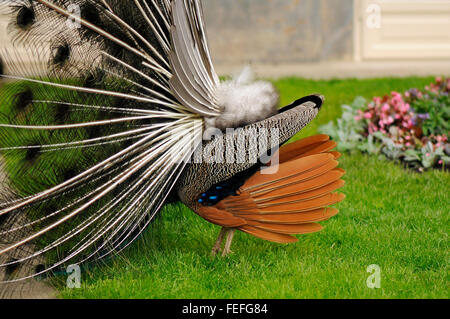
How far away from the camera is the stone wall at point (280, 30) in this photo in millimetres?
11852

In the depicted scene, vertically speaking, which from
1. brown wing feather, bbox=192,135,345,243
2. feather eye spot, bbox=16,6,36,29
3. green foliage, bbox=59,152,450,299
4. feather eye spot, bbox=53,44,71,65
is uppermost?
feather eye spot, bbox=16,6,36,29

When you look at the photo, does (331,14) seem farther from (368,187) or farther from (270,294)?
(270,294)

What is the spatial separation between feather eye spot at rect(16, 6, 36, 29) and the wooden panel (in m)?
8.83

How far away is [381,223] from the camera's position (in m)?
4.87

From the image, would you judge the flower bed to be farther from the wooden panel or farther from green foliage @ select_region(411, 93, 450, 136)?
the wooden panel

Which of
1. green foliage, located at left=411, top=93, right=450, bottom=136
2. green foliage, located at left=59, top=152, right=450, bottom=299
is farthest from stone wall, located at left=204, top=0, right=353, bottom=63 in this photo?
green foliage, located at left=59, top=152, right=450, bottom=299

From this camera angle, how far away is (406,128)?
663cm

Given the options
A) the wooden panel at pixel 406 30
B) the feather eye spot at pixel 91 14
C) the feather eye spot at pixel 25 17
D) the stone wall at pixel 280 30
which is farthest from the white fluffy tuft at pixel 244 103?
the stone wall at pixel 280 30

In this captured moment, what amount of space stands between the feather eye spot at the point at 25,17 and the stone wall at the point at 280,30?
28.2 ft

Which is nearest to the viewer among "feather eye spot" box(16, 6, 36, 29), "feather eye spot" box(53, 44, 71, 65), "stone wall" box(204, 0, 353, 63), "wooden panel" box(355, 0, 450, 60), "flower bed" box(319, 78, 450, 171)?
"feather eye spot" box(16, 6, 36, 29)

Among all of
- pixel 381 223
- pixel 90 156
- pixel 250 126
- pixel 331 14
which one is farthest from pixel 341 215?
pixel 331 14

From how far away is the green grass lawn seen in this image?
12.1ft

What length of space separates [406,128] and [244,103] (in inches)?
138

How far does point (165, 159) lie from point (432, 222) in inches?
93.2
